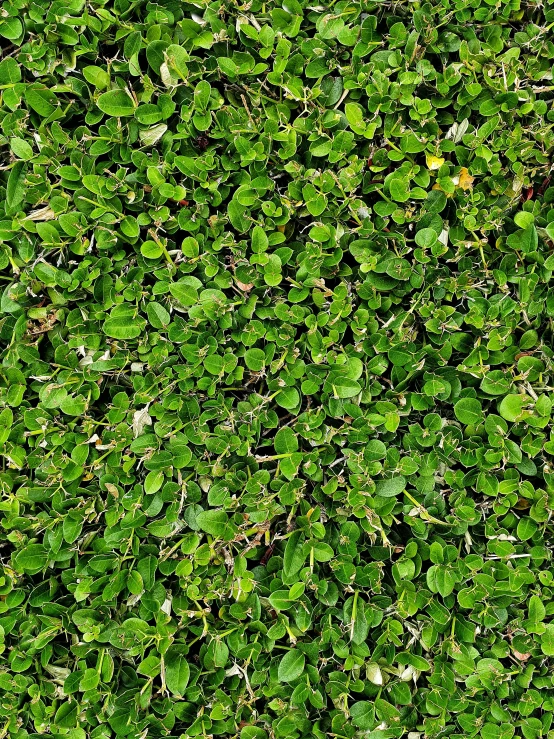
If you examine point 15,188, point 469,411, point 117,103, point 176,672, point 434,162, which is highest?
point 117,103

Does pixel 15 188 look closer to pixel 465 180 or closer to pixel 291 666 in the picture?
pixel 465 180

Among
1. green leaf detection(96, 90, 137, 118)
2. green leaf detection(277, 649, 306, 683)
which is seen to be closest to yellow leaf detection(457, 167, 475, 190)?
green leaf detection(96, 90, 137, 118)

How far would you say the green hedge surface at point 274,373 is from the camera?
220 cm

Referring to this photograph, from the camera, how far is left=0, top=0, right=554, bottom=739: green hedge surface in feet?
7.23

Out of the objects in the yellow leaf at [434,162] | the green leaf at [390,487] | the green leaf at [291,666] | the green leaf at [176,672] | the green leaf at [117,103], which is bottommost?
the green leaf at [176,672]

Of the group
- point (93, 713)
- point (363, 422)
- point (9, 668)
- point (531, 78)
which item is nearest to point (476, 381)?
point (363, 422)

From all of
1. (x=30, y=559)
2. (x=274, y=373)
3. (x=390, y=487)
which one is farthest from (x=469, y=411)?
(x=30, y=559)

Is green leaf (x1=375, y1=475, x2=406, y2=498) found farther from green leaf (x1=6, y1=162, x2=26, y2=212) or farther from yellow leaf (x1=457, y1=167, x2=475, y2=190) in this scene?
green leaf (x1=6, y1=162, x2=26, y2=212)

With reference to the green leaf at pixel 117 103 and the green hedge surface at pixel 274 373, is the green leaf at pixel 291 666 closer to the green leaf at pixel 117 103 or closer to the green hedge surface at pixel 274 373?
the green hedge surface at pixel 274 373

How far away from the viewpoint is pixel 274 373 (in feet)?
7.44

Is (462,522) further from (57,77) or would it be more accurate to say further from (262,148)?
(57,77)

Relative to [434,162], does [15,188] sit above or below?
below

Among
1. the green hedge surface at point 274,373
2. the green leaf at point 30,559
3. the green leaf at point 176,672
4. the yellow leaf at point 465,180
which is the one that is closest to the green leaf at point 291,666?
the green hedge surface at point 274,373

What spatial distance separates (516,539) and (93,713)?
1616 mm
